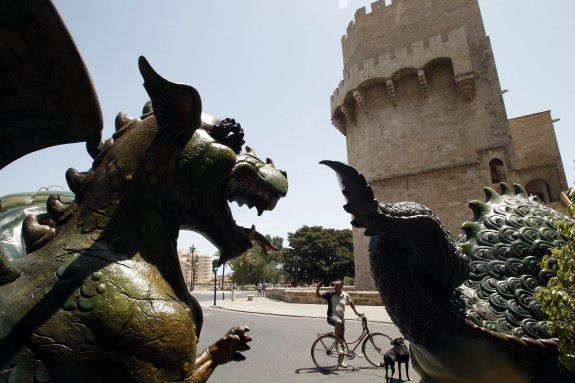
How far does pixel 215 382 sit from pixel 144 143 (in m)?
5.40

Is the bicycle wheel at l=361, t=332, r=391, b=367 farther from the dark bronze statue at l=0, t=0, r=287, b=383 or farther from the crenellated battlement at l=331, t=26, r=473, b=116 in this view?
the crenellated battlement at l=331, t=26, r=473, b=116

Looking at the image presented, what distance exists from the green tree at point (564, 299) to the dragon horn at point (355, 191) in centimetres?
113

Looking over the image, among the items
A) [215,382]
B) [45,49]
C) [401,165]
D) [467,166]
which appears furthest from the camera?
[401,165]

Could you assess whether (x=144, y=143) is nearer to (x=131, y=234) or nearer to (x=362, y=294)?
(x=131, y=234)

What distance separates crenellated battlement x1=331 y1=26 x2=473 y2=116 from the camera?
68.4 feet

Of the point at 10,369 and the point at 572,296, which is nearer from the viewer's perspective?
the point at 10,369

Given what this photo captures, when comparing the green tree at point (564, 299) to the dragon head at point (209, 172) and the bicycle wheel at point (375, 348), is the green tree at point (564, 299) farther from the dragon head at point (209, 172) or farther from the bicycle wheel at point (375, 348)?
the bicycle wheel at point (375, 348)

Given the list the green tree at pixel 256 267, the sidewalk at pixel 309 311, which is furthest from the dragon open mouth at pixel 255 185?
the green tree at pixel 256 267

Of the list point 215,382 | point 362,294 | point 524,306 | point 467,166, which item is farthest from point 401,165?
point 524,306

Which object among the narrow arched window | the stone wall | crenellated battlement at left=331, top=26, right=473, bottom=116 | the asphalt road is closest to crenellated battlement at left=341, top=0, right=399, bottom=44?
crenellated battlement at left=331, top=26, right=473, bottom=116

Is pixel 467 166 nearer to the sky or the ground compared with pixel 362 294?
nearer to the sky

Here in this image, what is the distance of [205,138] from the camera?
1.49 meters

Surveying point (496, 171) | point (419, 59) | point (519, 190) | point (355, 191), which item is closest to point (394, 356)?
point (519, 190)

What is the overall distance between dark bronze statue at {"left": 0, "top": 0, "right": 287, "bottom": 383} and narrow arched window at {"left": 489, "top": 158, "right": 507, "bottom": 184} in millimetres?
22591
